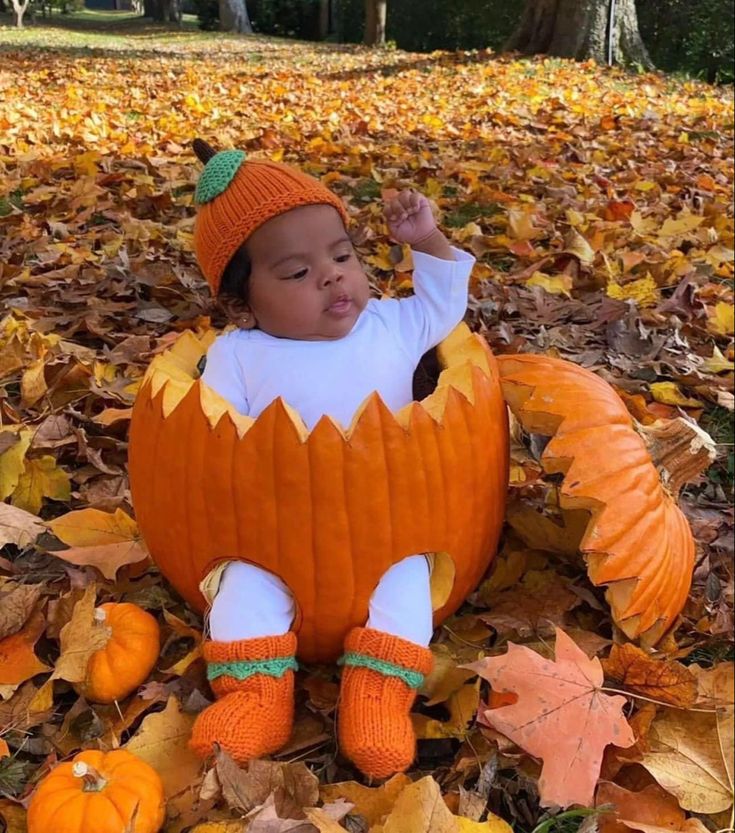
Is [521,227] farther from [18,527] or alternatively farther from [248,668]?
[248,668]

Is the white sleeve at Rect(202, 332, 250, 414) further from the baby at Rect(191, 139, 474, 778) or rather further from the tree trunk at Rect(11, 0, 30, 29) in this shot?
the tree trunk at Rect(11, 0, 30, 29)

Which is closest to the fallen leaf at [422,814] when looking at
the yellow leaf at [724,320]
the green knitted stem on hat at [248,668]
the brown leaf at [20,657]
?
the green knitted stem on hat at [248,668]

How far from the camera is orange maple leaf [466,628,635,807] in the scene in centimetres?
147

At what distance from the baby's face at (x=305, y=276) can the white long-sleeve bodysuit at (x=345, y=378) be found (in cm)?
6

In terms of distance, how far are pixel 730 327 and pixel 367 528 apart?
219cm

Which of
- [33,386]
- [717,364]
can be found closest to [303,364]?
[33,386]

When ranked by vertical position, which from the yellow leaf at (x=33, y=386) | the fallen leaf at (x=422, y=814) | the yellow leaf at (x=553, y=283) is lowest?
the fallen leaf at (x=422, y=814)

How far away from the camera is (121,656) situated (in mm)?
1793

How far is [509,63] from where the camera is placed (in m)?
11.6

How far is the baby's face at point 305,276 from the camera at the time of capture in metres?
1.95

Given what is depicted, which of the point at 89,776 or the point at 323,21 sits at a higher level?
the point at 323,21

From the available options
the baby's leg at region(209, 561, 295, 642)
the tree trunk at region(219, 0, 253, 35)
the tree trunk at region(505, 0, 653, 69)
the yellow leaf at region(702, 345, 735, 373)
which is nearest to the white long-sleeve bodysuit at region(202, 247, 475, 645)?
the baby's leg at region(209, 561, 295, 642)

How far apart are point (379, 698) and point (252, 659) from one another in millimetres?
264

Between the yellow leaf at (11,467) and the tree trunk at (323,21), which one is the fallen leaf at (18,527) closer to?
the yellow leaf at (11,467)
